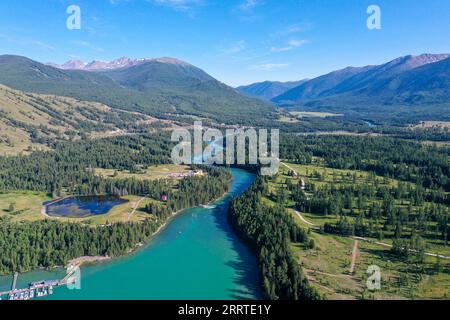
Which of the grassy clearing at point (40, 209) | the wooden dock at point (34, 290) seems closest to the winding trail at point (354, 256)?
the wooden dock at point (34, 290)

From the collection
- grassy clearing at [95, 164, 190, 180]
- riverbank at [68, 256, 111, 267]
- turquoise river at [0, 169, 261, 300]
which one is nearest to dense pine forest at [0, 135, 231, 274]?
riverbank at [68, 256, 111, 267]

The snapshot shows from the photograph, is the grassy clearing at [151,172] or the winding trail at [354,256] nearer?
the winding trail at [354,256]

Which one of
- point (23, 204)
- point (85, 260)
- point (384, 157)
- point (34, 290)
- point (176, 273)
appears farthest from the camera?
point (384, 157)

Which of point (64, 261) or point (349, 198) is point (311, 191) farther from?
point (64, 261)

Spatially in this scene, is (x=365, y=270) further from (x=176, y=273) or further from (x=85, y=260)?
(x=85, y=260)

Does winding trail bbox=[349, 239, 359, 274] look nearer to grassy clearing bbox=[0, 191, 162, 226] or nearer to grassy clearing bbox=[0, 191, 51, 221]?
grassy clearing bbox=[0, 191, 162, 226]

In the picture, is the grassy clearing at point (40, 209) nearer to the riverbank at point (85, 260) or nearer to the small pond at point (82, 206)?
the small pond at point (82, 206)

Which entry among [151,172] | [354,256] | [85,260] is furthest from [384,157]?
[85,260]

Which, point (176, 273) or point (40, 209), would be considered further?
point (40, 209)
